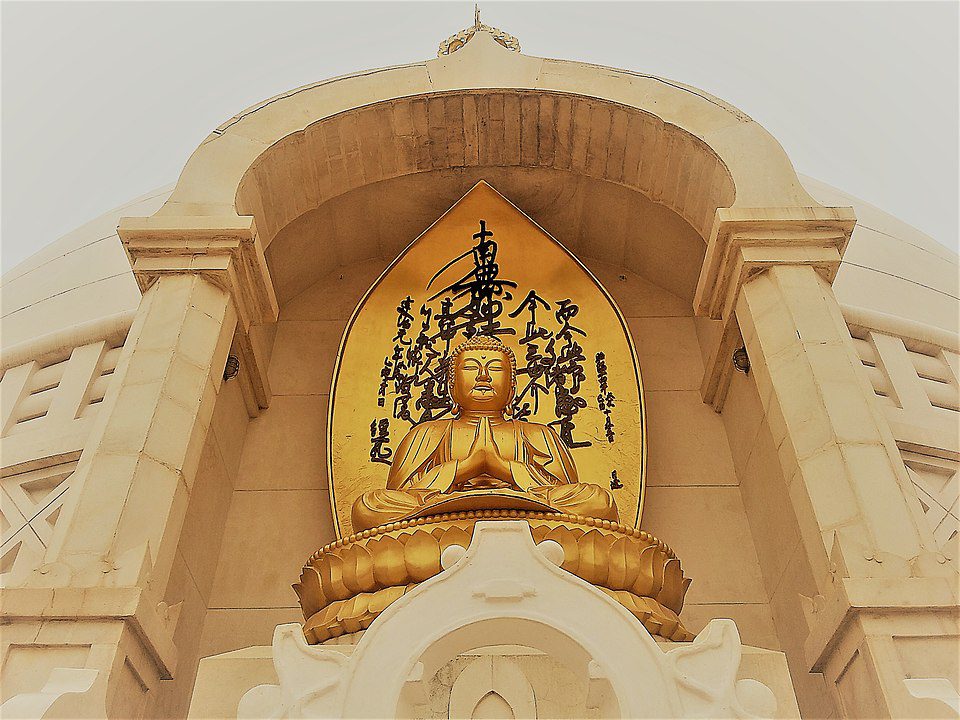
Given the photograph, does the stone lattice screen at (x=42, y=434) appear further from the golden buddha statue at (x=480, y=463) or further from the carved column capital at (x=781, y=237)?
the carved column capital at (x=781, y=237)

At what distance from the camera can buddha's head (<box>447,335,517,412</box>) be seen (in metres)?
6.08

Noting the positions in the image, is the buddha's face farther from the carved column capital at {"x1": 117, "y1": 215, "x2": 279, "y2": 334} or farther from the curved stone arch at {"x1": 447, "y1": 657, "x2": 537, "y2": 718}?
the curved stone arch at {"x1": 447, "y1": 657, "x2": 537, "y2": 718}

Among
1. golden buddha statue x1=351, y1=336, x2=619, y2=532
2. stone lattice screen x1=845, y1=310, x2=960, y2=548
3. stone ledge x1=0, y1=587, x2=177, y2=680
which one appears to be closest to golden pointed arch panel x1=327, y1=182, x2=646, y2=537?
golden buddha statue x1=351, y1=336, x2=619, y2=532

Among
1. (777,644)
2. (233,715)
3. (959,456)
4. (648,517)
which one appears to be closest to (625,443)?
(648,517)

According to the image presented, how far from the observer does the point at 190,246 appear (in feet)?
18.1

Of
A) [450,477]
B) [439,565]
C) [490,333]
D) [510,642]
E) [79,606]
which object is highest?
[490,333]

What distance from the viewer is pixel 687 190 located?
6.49 meters

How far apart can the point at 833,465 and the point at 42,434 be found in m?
4.47

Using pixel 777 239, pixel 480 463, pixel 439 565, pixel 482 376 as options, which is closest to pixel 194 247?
pixel 482 376

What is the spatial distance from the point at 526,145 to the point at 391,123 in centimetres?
99

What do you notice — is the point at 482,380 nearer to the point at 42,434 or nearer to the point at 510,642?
the point at 42,434

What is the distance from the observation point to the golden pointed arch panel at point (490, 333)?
641 centimetres

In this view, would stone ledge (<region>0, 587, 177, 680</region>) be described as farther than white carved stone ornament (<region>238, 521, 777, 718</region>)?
Yes

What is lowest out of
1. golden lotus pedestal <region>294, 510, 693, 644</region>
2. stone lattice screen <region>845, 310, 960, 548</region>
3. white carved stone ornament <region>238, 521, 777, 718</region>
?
white carved stone ornament <region>238, 521, 777, 718</region>
